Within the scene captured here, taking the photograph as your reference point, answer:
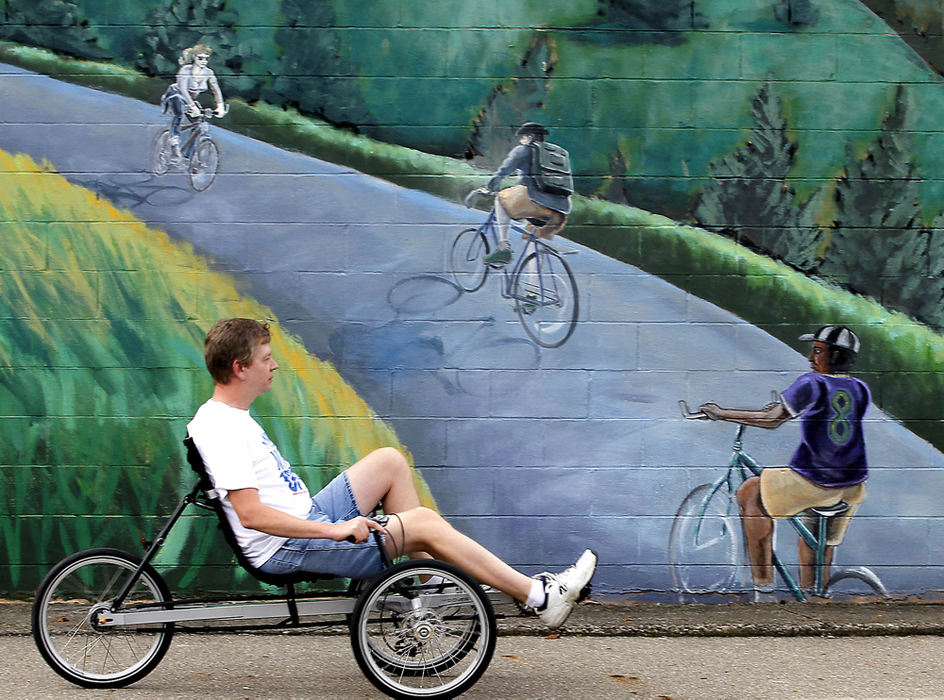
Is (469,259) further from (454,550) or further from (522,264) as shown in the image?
(454,550)

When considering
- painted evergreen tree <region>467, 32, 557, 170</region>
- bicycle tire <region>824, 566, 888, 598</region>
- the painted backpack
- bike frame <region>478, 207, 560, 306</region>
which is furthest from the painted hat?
painted evergreen tree <region>467, 32, 557, 170</region>

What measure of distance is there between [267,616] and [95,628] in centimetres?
70

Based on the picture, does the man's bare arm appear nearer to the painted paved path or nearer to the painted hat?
the painted paved path

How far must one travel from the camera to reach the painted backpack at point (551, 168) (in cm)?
568

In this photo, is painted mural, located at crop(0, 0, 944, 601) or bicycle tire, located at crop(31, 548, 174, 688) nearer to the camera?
bicycle tire, located at crop(31, 548, 174, 688)

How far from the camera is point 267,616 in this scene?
4277 millimetres

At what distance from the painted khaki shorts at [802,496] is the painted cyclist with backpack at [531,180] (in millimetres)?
1717

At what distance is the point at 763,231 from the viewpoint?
568cm

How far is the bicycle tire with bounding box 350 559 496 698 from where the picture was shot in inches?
163

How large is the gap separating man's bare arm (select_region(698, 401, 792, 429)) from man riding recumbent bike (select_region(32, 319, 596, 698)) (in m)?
1.62

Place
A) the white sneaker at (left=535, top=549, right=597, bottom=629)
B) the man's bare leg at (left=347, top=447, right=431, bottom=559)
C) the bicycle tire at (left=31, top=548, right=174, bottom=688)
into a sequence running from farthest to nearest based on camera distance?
the man's bare leg at (left=347, top=447, right=431, bottom=559)
the bicycle tire at (left=31, top=548, right=174, bottom=688)
the white sneaker at (left=535, top=549, right=597, bottom=629)

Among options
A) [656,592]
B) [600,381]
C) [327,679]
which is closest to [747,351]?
[600,381]

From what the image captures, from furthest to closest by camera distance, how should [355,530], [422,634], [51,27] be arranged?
[51,27] → [422,634] → [355,530]

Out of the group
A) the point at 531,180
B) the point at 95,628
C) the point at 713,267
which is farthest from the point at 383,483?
the point at 713,267
